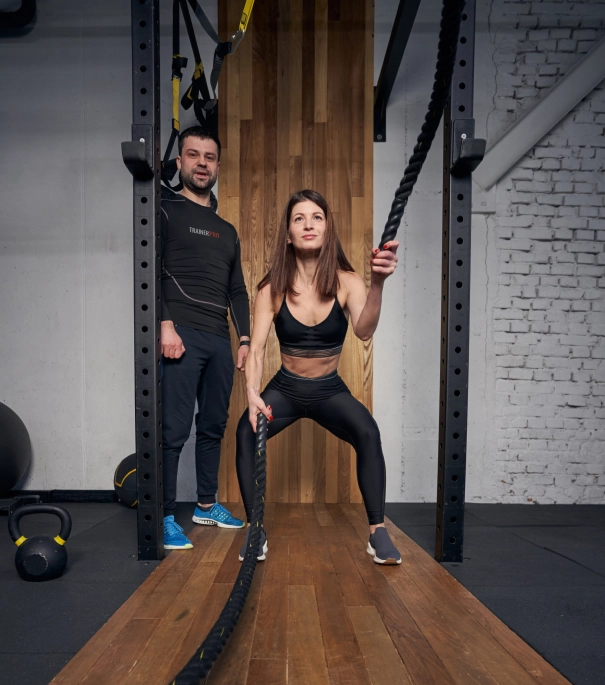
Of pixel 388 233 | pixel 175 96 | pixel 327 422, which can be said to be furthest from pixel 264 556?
pixel 175 96

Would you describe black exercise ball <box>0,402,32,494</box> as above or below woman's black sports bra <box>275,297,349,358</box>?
below

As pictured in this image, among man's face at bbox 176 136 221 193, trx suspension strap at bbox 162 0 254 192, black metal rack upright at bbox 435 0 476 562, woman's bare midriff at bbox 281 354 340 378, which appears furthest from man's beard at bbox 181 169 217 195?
black metal rack upright at bbox 435 0 476 562

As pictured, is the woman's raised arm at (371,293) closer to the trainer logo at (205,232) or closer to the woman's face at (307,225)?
the woman's face at (307,225)

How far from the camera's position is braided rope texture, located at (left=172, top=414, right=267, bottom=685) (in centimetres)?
92

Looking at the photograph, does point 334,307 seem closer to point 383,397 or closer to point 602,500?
point 383,397

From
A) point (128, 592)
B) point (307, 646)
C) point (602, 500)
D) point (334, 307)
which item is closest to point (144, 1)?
point (334, 307)

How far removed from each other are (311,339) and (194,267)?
67cm

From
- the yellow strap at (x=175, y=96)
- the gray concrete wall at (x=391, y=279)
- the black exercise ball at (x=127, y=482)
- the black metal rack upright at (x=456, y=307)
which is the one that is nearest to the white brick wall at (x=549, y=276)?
the gray concrete wall at (x=391, y=279)

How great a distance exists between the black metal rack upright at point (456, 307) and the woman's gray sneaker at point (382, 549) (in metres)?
0.19

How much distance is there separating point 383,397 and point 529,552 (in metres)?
1.25

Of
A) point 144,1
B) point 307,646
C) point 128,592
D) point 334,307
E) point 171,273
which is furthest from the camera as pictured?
point 171,273

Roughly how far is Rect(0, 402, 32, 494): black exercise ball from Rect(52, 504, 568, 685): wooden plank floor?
132cm

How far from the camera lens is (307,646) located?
3.99ft

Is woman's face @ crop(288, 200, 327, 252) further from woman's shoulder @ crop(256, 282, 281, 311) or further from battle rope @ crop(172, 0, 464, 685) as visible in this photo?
battle rope @ crop(172, 0, 464, 685)
